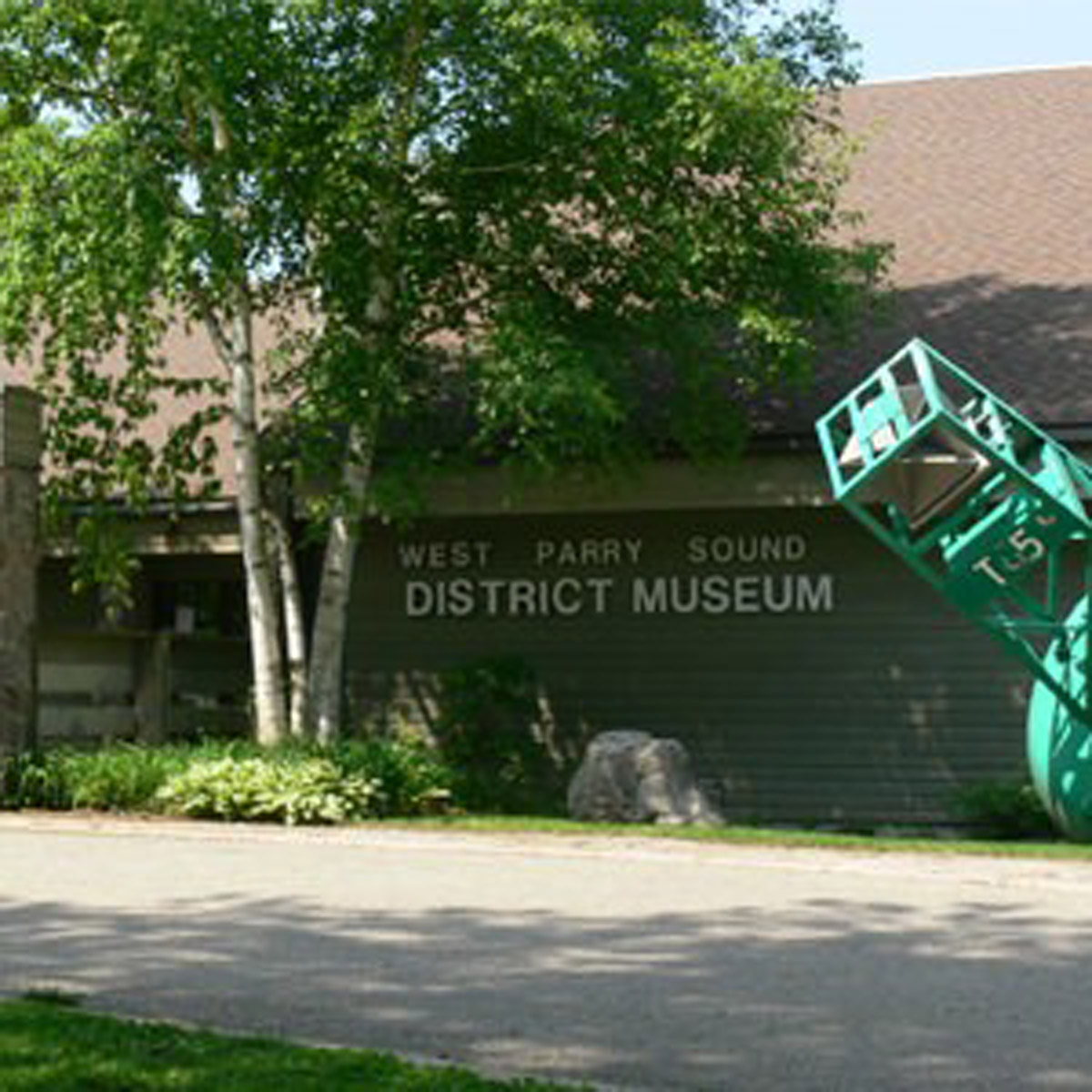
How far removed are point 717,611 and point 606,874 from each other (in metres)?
7.58

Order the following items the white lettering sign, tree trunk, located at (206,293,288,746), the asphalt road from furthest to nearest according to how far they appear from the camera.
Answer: the white lettering sign
tree trunk, located at (206,293,288,746)
the asphalt road

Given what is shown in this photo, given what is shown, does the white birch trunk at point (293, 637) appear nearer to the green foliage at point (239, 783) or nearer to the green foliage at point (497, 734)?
the green foliage at point (239, 783)

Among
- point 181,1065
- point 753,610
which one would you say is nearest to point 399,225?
point 753,610

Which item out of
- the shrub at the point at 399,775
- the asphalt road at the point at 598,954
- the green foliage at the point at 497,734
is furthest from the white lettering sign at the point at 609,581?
the asphalt road at the point at 598,954

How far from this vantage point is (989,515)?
14633mm

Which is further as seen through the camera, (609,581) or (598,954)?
(609,581)

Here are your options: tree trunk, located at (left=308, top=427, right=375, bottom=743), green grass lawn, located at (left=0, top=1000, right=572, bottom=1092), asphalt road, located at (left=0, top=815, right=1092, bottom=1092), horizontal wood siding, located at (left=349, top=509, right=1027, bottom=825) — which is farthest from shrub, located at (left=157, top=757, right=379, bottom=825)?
green grass lawn, located at (left=0, top=1000, right=572, bottom=1092)

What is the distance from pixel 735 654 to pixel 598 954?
10557 millimetres

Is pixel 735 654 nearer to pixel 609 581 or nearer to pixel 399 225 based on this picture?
pixel 609 581

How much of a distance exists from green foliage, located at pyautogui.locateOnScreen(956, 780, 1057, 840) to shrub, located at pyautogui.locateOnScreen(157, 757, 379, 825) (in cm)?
533

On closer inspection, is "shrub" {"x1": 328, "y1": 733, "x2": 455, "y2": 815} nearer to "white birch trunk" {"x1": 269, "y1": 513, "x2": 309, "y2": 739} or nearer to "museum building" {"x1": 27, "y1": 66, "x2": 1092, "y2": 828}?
"white birch trunk" {"x1": 269, "y1": 513, "x2": 309, "y2": 739}

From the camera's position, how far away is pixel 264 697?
56.0ft

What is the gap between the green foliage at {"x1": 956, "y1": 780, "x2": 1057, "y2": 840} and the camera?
16.5 meters

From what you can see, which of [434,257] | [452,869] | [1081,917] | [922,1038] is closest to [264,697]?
[434,257]
